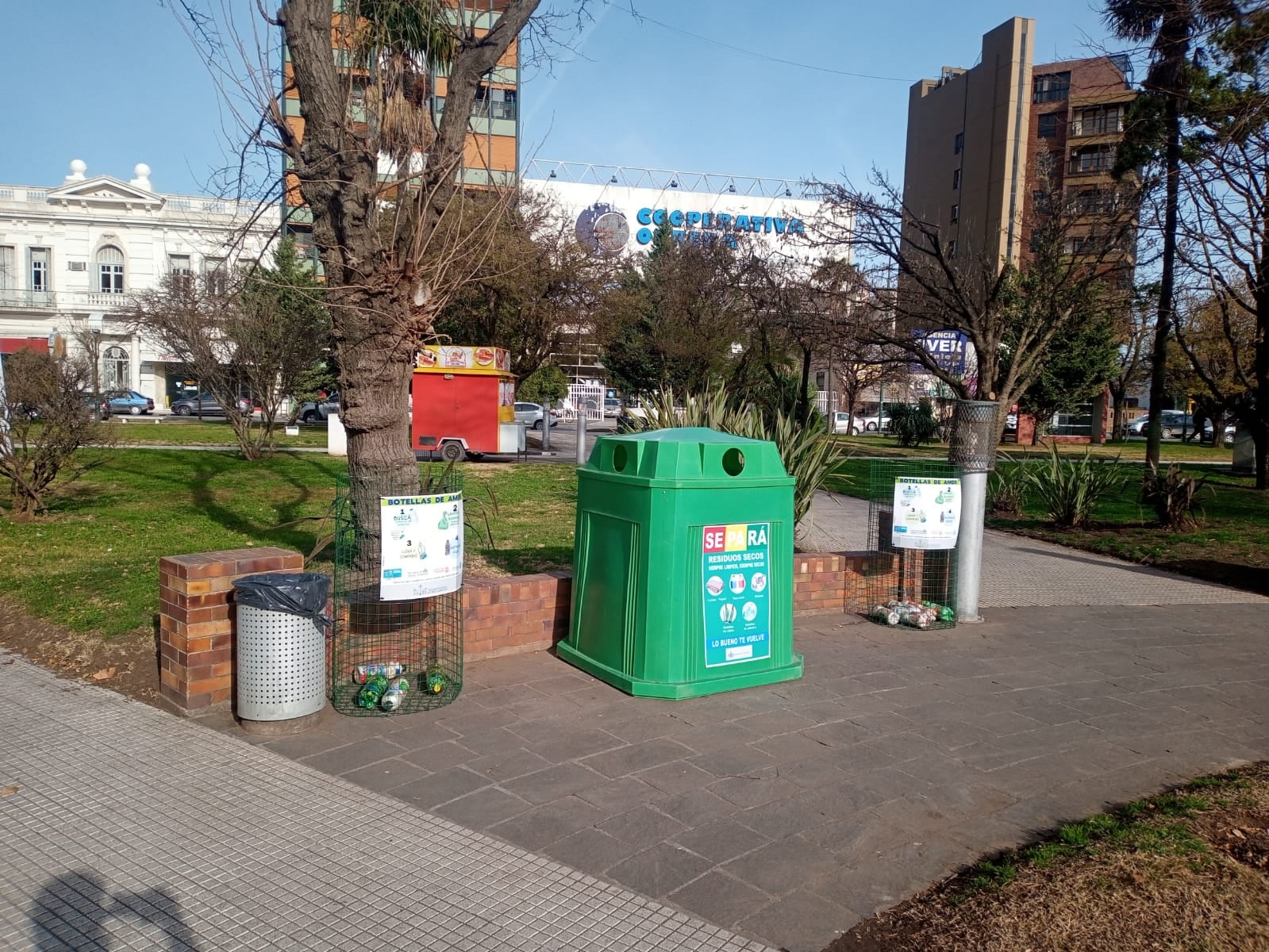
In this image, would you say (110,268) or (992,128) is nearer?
(110,268)

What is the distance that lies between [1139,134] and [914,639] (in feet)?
32.7

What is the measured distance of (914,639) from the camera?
731cm

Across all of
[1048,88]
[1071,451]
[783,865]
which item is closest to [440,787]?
[783,865]

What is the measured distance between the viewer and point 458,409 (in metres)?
21.8

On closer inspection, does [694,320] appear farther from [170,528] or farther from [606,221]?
[606,221]

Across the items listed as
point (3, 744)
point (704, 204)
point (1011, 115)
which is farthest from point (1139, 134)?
point (704, 204)

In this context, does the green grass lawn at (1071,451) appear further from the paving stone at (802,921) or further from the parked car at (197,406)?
the parked car at (197,406)

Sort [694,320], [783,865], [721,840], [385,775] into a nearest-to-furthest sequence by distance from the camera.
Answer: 1. [783,865]
2. [721,840]
3. [385,775]
4. [694,320]

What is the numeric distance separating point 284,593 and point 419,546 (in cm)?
76

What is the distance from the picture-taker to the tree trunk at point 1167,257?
1245cm

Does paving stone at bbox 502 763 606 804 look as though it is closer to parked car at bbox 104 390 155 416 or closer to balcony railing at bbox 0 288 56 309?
parked car at bbox 104 390 155 416

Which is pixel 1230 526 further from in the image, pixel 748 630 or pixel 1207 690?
pixel 748 630

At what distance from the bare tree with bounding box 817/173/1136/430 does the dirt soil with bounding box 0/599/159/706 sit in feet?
37.2

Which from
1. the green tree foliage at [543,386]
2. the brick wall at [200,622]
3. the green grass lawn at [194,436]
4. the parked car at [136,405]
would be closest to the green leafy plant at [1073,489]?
the brick wall at [200,622]
